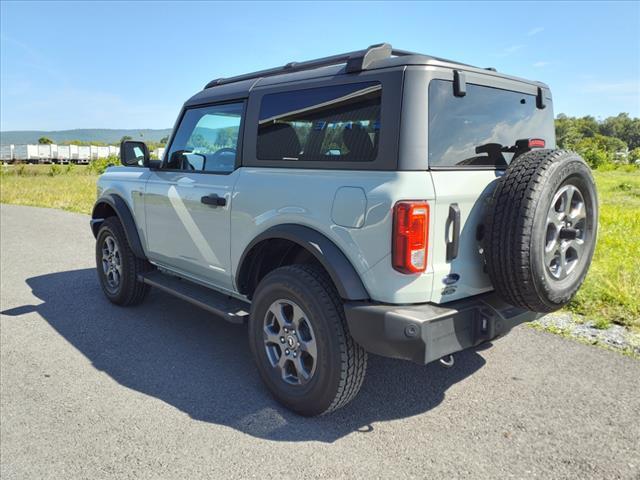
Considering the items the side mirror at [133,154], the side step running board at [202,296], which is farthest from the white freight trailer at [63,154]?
the side step running board at [202,296]

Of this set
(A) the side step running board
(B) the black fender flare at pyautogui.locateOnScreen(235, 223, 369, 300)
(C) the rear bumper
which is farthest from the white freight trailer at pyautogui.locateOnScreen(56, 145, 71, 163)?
(C) the rear bumper

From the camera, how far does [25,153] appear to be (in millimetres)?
65375

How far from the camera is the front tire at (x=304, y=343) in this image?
9.04 ft

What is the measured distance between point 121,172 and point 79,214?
855cm

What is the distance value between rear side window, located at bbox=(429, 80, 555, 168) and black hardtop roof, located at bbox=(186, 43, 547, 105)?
0.14 metres

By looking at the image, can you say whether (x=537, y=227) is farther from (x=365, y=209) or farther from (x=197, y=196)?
(x=197, y=196)

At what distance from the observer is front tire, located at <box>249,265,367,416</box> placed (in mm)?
2754

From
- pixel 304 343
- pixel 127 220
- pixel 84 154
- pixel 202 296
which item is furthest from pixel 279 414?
pixel 84 154

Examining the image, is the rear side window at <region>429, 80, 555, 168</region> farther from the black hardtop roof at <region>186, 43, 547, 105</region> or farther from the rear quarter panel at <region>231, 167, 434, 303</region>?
the rear quarter panel at <region>231, 167, 434, 303</region>

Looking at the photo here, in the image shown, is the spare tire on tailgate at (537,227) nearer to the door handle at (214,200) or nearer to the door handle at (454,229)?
the door handle at (454,229)

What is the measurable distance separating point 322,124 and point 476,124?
91cm

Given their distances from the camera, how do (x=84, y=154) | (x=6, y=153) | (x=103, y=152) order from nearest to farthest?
1. (x=6, y=153)
2. (x=84, y=154)
3. (x=103, y=152)

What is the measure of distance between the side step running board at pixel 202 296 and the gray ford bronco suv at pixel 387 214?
1.4 inches

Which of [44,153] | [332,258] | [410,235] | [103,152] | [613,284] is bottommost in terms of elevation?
[613,284]
